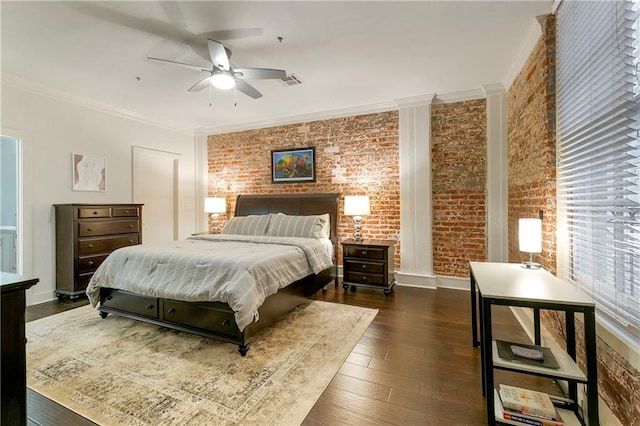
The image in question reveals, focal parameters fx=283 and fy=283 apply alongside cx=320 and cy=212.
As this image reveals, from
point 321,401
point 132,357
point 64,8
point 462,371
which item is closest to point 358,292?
point 462,371

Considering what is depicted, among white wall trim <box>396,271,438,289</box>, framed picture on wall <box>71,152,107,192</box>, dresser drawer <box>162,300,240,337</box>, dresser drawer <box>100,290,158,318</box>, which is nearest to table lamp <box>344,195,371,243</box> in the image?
white wall trim <box>396,271,438,289</box>

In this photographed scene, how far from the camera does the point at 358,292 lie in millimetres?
3990

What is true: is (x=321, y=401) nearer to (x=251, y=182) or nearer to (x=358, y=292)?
(x=358, y=292)

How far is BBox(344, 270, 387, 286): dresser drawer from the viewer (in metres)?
3.90

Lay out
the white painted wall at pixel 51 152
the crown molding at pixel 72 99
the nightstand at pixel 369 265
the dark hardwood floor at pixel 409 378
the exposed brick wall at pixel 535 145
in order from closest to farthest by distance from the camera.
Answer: the dark hardwood floor at pixel 409 378, the exposed brick wall at pixel 535 145, the crown molding at pixel 72 99, the white painted wall at pixel 51 152, the nightstand at pixel 369 265

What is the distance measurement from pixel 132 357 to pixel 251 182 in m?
3.64

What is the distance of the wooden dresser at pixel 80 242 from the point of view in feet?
11.8

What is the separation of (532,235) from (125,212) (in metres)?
4.91

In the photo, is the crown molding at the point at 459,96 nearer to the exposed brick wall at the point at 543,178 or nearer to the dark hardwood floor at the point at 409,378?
the exposed brick wall at the point at 543,178

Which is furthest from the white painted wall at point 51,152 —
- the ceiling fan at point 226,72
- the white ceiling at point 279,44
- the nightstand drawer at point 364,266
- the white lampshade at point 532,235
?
the white lampshade at point 532,235

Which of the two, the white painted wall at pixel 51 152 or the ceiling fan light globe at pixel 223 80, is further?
the white painted wall at pixel 51 152

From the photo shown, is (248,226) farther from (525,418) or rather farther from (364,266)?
(525,418)

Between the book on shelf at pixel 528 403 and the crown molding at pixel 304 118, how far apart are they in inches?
149

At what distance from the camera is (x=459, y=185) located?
406 centimetres
